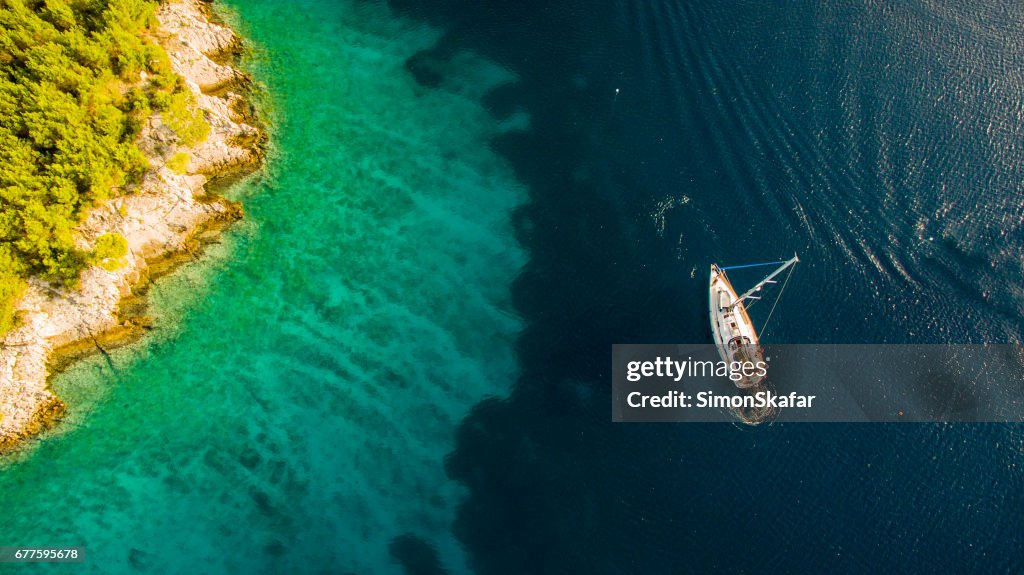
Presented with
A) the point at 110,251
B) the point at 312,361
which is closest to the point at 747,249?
the point at 312,361

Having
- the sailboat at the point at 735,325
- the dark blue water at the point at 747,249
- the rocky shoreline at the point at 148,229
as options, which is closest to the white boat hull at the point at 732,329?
the sailboat at the point at 735,325

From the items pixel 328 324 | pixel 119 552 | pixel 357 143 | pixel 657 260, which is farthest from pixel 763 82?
pixel 119 552

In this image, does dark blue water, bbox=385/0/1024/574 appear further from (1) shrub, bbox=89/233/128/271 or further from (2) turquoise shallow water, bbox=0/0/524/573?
(1) shrub, bbox=89/233/128/271

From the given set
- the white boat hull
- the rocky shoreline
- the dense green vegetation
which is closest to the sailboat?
the white boat hull

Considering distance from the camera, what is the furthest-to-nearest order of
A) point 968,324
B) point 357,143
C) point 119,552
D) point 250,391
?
1. point 357,143
2. point 968,324
3. point 250,391
4. point 119,552

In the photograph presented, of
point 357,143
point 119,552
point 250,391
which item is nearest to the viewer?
point 119,552

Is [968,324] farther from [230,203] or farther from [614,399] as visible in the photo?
[230,203]

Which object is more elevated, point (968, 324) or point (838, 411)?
point (968, 324)
